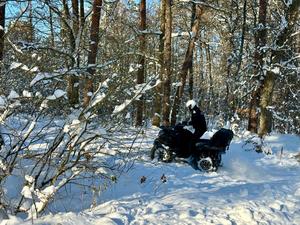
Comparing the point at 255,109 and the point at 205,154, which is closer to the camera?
the point at 205,154

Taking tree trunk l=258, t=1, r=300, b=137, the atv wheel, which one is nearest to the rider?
the atv wheel

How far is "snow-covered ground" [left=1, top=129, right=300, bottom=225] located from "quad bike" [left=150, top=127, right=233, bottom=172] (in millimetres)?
238

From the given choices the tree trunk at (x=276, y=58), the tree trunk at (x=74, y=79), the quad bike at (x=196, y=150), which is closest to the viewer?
the quad bike at (x=196, y=150)

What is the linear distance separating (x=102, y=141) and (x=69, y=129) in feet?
3.38

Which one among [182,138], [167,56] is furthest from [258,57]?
[182,138]

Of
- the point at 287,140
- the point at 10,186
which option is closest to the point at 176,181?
the point at 10,186

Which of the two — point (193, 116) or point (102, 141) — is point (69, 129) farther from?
point (193, 116)

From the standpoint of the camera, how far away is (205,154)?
1018cm

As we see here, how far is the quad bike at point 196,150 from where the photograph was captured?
33.1ft

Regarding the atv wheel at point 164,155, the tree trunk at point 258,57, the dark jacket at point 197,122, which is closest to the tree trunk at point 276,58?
the tree trunk at point 258,57

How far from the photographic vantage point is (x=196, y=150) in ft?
33.9

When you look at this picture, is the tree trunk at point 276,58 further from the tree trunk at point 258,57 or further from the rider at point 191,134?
the rider at point 191,134

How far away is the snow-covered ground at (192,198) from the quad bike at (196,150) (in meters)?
0.24

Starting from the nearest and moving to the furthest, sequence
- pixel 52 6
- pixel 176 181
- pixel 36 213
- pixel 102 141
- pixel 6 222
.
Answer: pixel 6 222 < pixel 36 213 < pixel 102 141 < pixel 176 181 < pixel 52 6
